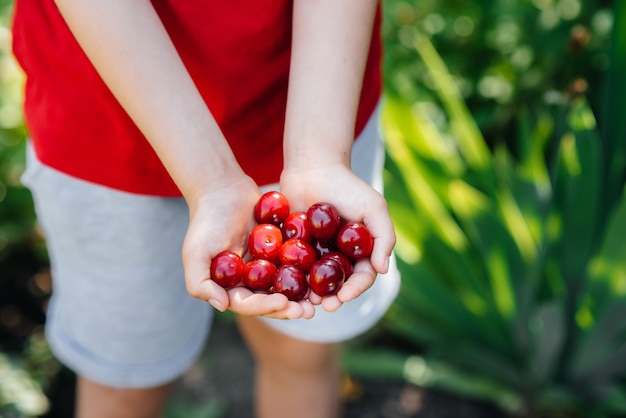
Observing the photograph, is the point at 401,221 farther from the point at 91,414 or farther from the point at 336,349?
the point at 91,414

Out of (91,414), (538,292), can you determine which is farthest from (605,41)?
(91,414)

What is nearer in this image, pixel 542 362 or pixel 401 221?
pixel 542 362

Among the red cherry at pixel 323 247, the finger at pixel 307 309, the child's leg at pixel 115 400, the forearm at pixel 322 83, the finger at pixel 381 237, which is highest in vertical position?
the forearm at pixel 322 83

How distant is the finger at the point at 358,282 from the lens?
1.21 m

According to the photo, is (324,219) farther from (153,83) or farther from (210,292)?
(153,83)

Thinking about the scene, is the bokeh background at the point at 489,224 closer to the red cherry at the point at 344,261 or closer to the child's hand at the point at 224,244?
the red cherry at the point at 344,261

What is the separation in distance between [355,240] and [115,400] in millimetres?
718

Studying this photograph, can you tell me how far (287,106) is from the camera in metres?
1.35

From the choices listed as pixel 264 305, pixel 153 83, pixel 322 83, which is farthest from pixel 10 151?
pixel 264 305

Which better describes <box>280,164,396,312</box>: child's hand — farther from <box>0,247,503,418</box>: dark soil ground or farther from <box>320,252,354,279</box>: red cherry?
<box>0,247,503,418</box>: dark soil ground

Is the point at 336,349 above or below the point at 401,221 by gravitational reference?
above

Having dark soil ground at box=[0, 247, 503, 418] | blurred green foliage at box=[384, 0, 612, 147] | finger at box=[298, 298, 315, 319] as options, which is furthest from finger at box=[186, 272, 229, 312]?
blurred green foliage at box=[384, 0, 612, 147]

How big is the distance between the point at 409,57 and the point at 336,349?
4.32 ft

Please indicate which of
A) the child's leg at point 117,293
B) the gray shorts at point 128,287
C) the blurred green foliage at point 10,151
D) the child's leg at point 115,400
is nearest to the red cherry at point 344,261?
the gray shorts at point 128,287
